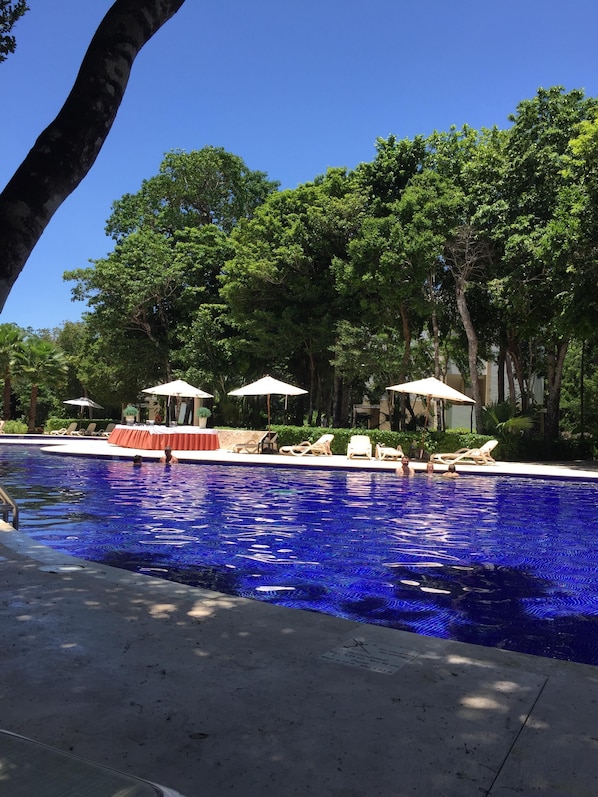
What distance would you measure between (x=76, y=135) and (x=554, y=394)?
78.6ft

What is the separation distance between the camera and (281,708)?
2883mm

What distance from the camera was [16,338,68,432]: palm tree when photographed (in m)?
40.7

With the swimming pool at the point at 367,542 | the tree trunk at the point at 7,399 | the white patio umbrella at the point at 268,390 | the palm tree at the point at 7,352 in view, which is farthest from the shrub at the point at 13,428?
the swimming pool at the point at 367,542

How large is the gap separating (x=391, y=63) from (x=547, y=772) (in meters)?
19.9

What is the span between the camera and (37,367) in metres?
41.0

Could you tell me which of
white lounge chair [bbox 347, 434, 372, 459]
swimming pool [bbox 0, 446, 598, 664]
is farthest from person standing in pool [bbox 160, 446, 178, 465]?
white lounge chair [bbox 347, 434, 372, 459]

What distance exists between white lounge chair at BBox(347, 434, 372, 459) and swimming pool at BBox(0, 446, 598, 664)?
5.09 metres

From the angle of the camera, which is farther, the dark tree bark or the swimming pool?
the swimming pool

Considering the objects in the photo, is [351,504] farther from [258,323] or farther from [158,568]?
[258,323]

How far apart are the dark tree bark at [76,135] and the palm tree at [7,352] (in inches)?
1595

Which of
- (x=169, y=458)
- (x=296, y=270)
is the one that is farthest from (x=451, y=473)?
(x=296, y=270)

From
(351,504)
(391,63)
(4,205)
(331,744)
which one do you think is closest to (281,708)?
(331,744)

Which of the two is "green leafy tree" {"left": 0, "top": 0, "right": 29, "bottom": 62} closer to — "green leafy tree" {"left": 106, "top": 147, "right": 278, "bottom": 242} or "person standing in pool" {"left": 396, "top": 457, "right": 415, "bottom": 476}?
"person standing in pool" {"left": 396, "top": 457, "right": 415, "bottom": 476}

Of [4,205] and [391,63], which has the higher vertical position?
[391,63]
